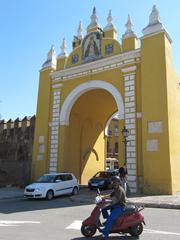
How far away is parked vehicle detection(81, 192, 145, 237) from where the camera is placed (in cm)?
709

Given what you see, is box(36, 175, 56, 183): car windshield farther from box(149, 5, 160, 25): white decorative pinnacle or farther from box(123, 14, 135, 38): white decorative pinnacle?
box(149, 5, 160, 25): white decorative pinnacle

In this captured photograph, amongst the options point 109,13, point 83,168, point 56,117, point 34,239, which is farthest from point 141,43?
point 34,239

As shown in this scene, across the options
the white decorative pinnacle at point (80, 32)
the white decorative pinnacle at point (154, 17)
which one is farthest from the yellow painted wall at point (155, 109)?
the white decorative pinnacle at point (80, 32)

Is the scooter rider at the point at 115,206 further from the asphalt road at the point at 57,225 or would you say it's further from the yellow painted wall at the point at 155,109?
the yellow painted wall at the point at 155,109

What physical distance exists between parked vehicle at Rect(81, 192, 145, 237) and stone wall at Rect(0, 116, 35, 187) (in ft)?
53.5

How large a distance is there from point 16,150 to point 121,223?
22551mm

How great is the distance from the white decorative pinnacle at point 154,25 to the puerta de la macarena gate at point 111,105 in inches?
1.5

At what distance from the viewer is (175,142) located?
18500mm

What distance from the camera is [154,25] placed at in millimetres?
19422

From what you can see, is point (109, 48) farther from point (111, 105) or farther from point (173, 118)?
point (173, 118)

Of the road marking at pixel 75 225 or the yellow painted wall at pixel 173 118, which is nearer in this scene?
the road marking at pixel 75 225

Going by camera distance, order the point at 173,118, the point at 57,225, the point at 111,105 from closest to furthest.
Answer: the point at 57,225 < the point at 173,118 < the point at 111,105

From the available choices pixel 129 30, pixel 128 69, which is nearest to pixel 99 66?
pixel 128 69

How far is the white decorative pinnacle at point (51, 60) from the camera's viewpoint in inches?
991
